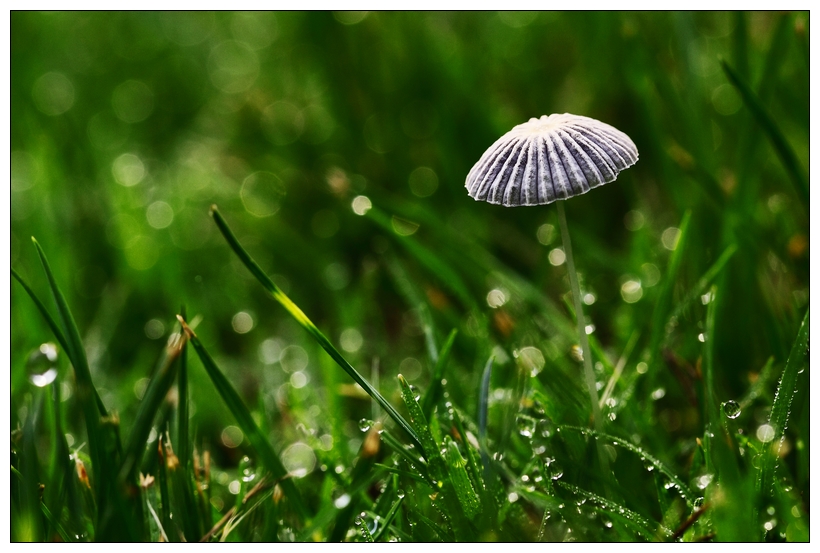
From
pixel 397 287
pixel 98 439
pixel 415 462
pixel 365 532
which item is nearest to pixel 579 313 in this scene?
pixel 415 462

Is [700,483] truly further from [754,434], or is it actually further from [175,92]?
[175,92]

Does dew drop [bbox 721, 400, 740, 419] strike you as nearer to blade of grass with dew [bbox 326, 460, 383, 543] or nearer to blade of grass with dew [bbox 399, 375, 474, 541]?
blade of grass with dew [bbox 399, 375, 474, 541]

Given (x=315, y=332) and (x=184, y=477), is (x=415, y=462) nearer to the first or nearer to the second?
(x=315, y=332)

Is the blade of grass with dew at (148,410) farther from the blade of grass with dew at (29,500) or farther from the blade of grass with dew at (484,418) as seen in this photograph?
the blade of grass with dew at (484,418)

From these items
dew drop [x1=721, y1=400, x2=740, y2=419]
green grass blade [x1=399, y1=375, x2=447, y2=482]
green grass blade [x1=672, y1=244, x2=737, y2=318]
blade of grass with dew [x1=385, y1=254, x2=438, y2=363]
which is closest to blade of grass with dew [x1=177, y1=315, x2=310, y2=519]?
green grass blade [x1=399, y1=375, x2=447, y2=482]

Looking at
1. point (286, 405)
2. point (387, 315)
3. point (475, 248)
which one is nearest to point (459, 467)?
point (286, 405)
